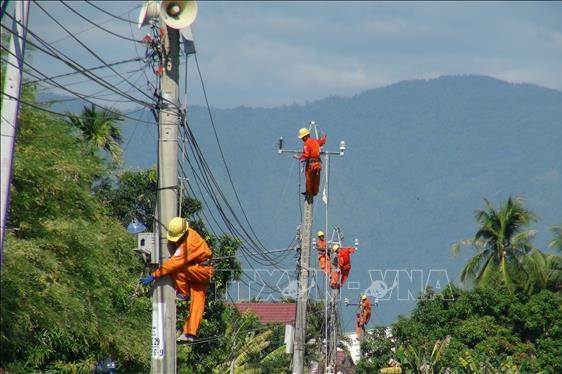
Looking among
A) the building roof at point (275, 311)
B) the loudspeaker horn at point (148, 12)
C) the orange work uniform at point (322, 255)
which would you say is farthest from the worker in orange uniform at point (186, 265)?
the building roof at point (275, 311)

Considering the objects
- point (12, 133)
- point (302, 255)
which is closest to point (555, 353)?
point (302, 255)

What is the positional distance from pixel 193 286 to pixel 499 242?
63823mm

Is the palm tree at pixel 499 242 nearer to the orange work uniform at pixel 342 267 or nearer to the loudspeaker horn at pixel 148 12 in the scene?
the orange work uniform at pixel 342 267

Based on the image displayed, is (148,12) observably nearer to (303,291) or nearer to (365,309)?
(303,291)

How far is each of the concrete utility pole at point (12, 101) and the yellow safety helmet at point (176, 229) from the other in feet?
7.84

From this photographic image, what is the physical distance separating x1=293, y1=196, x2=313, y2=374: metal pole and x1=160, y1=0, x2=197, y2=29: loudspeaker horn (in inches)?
613

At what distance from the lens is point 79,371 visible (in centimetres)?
3127

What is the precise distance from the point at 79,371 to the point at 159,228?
11042 millimetres

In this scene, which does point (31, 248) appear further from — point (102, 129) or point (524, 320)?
point (524, 320)

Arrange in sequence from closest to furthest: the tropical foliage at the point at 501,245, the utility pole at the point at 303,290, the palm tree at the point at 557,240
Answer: the utility pole at the point at 303,290 < the palm tree at the point at 557,240 < the tropical foliage at the point at 501,245

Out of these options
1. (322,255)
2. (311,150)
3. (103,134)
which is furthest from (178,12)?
(322,255)

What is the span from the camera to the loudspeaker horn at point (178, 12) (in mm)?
20516

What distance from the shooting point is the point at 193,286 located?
21344mm

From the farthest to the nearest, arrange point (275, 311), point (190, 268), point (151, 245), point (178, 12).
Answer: point (275, 311) < point (190, 268) < point (151, 245) < point (178, 12)
